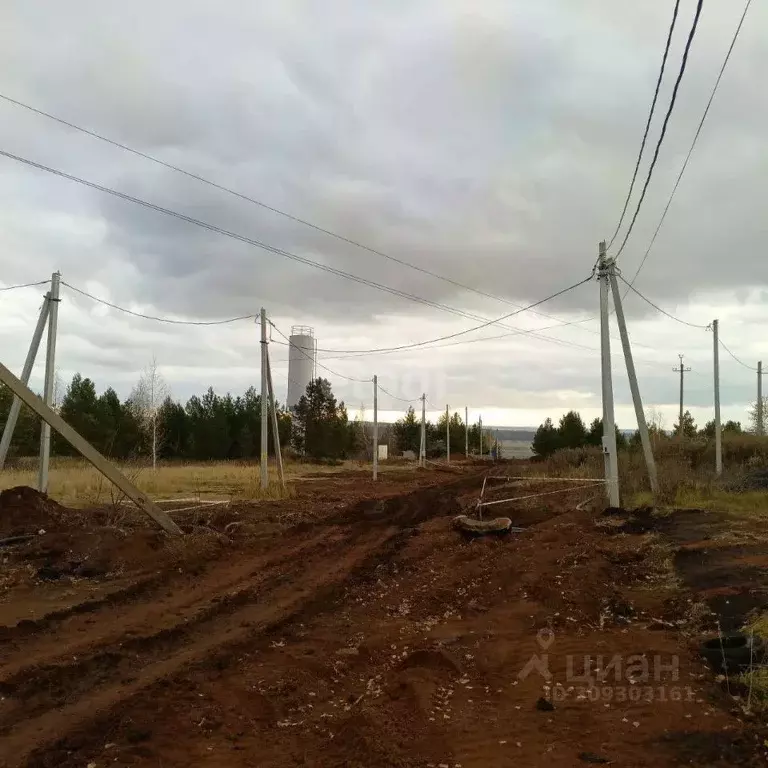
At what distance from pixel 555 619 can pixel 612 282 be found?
12360 millimetres

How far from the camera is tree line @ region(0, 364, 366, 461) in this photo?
46.6 metres

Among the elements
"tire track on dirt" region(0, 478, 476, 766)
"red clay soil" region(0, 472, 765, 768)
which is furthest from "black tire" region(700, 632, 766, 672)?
"tire track on dirt" region(0, 478, 476, 766)

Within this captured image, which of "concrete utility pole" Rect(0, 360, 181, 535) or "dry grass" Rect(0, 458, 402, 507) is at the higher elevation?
"concrete utility pole" Rect(0, 360, 181, 535)

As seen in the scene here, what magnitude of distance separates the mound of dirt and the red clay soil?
3278mm

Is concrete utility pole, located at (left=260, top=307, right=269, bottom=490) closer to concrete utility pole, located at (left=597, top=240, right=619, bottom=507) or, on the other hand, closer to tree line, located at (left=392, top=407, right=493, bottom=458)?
concrete utility pole, located at (left=597, top=240, right=619, bottom=507)

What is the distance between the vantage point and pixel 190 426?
189 feet

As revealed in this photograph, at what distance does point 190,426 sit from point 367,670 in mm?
54008

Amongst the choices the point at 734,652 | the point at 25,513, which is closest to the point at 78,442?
the point at 25,513

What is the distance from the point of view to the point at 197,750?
175 inches

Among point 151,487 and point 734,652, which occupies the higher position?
point 734,652

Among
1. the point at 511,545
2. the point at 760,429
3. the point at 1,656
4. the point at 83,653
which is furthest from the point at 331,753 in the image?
the point at 760,429

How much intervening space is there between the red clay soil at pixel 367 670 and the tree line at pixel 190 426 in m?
38.5

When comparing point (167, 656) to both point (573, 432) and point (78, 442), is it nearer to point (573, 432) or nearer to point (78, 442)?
point (78, 442)

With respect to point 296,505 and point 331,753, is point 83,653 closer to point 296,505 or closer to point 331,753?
point 331,753
